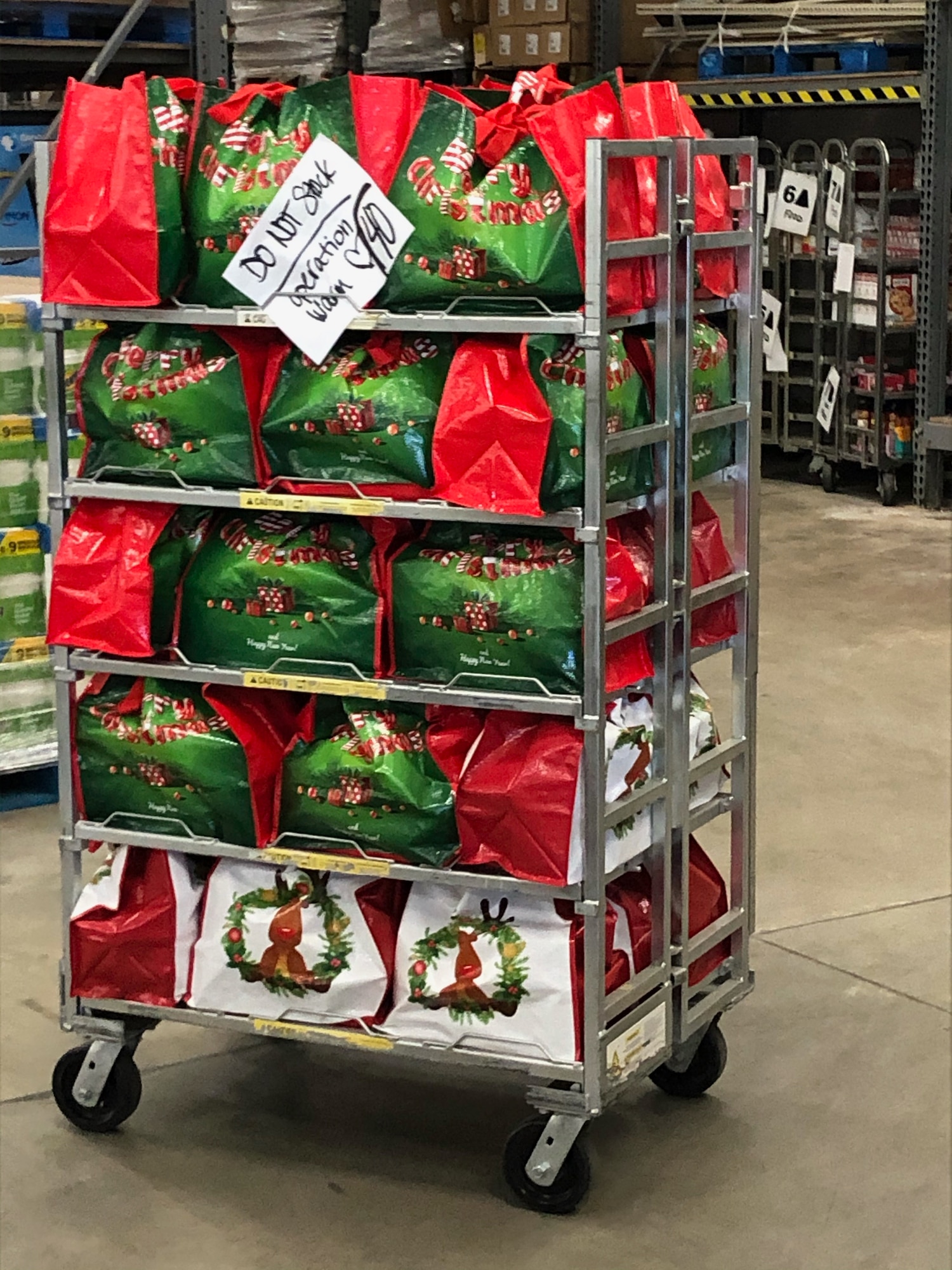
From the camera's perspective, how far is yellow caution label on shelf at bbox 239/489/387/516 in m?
3.18

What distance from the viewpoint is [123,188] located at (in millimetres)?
3186

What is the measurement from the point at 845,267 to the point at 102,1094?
24.3 feet

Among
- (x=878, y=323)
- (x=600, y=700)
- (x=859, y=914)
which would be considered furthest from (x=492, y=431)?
(x=878, y=323)

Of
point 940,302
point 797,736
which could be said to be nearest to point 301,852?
point 797,736

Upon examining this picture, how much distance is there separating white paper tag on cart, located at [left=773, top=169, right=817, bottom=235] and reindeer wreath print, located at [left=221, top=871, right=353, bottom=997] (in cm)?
747

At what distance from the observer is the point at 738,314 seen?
3.46 meters

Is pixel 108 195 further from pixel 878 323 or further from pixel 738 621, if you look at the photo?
pixel 878 323

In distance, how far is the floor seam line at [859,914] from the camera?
4.56 m

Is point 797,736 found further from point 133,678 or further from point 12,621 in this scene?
point 133,678

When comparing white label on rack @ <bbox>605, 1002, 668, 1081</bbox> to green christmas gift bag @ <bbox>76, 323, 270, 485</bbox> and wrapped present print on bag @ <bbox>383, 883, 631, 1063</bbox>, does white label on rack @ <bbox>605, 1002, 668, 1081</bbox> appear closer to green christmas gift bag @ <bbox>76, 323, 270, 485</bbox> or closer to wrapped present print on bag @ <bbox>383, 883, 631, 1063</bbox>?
wrapped present print on bag @ <bbox>383, 883, 631, 1063</bbox>

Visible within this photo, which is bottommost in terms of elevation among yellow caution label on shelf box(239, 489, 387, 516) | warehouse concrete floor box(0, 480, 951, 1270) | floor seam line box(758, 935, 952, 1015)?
warehouse concrete floor box(0, 480, 951, 1270)

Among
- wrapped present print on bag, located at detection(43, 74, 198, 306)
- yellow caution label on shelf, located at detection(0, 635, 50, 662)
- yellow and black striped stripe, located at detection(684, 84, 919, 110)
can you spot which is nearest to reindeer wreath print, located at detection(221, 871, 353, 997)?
wrapped present print on bag, located at detection(43, 74, 198, 306)

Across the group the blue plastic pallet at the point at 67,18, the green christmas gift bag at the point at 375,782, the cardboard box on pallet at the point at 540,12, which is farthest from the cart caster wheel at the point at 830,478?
the green christmas gift bag at the point at 375,782

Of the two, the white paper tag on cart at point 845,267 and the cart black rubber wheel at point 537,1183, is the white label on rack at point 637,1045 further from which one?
the white paper tag on cart at point 845,267
